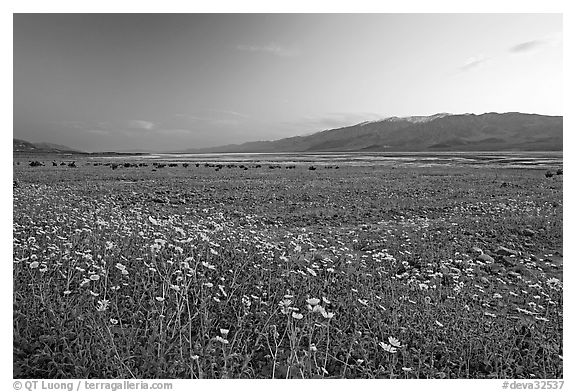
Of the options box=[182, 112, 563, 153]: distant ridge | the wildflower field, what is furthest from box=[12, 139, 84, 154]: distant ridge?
box=[182, 112, 563, 153]: distant ridge

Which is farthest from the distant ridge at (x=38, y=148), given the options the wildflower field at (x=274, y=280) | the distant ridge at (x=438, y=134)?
the distant ridge at (x=438, y=134)

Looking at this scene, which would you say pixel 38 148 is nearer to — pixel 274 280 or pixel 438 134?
pixel 274 280

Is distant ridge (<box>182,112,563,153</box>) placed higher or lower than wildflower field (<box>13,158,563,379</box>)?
higher

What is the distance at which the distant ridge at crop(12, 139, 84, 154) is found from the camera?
516cm

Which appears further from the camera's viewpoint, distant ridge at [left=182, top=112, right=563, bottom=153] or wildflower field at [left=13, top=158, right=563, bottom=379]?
distant ridge at [left=182, top=112, right=563, bottom=153]

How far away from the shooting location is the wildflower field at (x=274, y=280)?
3441 mm

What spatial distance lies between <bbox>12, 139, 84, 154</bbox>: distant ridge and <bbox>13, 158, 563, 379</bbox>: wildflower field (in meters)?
0.19

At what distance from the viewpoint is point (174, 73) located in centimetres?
579

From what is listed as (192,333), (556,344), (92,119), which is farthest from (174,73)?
(556,344)

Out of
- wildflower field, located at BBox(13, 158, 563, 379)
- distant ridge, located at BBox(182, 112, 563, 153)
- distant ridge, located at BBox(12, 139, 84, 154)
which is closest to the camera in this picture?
wildflower field, located at BBox(13, 158, 563, 379)

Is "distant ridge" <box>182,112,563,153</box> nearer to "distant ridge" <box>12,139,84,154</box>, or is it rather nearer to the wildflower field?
the wildflower field

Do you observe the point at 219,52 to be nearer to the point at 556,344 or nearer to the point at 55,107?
the point at 55,107

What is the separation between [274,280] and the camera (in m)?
4.24

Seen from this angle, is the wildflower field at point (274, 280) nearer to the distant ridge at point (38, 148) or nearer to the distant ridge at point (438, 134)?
the distant ridge at point (38, 148)
